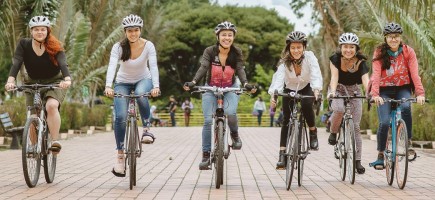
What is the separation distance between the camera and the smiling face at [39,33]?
8.51m

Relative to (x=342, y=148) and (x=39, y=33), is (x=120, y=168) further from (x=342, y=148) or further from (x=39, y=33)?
(x=342, y=148)

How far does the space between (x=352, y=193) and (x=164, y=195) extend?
6.51ft

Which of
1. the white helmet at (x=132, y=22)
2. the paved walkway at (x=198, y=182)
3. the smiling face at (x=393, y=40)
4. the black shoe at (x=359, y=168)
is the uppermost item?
the white helmet at (x=132, y=22)

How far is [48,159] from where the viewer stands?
28.9 ft

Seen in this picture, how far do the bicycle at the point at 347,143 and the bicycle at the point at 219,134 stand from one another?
134 centimetres

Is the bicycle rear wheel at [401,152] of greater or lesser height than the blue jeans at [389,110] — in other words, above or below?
below

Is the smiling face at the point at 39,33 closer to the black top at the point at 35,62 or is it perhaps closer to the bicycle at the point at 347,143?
the black top at the point at 35,62

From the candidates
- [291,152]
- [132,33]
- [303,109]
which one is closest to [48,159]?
[132,33]

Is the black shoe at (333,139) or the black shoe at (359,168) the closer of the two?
the black shoe at (359,168)

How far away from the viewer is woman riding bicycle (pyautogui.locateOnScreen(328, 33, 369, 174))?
920cm

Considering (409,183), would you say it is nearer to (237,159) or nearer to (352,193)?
(352,193)

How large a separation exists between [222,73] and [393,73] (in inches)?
77.5

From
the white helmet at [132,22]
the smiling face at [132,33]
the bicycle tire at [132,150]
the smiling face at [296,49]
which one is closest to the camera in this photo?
the bicycle tire at [132,150]

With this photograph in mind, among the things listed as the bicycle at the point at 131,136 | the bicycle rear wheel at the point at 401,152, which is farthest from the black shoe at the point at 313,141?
the bicycle at the point at 131,136
